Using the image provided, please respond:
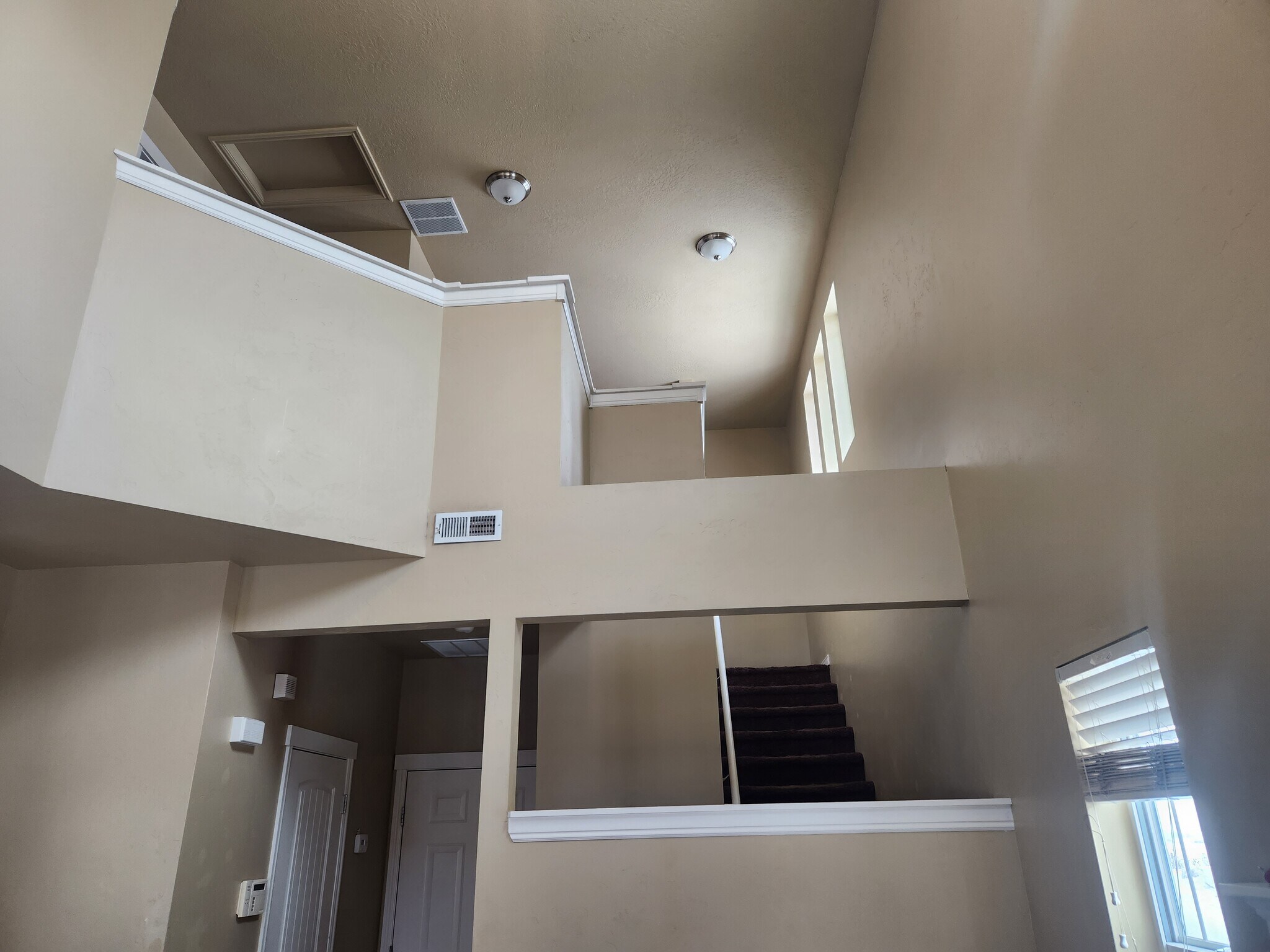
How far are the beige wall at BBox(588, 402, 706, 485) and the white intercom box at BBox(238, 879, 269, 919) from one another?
9.50 ft

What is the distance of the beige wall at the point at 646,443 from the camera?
5.68 m

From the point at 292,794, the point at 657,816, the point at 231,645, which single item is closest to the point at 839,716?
the point at 657,816

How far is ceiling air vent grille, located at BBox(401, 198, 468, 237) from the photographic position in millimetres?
5383

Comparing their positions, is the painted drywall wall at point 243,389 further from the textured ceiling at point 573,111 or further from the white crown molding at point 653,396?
the white crown molding at point 653,396

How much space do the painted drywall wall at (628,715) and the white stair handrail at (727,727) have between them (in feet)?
0.15

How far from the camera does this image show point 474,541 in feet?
12.3

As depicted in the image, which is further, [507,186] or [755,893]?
[507,186]

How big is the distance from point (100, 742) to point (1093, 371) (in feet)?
12.6

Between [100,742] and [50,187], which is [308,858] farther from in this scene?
[50,187]

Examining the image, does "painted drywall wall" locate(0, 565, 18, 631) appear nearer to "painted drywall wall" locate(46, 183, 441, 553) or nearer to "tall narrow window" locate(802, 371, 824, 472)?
"painted drywall wall" locate(46, 183, 441, 553)

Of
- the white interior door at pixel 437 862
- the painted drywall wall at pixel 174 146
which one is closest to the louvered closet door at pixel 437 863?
the white interior door at pixel 437 862

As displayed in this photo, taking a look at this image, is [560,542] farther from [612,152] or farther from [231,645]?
[612,152]

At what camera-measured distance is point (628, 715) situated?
193 inches

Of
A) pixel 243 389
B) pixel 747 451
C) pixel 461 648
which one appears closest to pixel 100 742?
pixel 243 389
